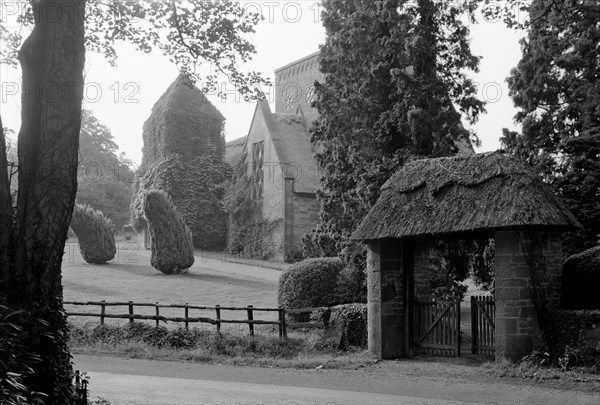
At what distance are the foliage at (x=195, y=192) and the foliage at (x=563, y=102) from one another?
2537 cm

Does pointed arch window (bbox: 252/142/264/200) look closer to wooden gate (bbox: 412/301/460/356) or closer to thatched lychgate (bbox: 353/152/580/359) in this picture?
thatched lychgate (bbox: 353/152/580/359)

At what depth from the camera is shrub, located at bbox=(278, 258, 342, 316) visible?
21938mm

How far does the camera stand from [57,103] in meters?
9.44

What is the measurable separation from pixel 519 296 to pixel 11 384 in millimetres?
10391

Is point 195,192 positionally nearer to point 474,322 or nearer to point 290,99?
point 290,99

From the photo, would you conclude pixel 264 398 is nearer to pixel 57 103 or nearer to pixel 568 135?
pixel 57 103

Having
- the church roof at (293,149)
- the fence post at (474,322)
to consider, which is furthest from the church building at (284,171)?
the fence post at (474,322)

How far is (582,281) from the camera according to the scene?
15.0 meters

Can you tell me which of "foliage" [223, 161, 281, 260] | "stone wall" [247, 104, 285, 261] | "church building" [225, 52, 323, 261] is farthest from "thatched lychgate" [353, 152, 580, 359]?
"foliage" [223, 161, 281, 260]

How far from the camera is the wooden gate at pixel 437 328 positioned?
1631 centimetres

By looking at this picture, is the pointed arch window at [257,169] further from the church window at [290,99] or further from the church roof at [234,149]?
the church window at [290,99]

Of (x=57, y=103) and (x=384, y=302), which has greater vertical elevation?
(x=57, y=103)

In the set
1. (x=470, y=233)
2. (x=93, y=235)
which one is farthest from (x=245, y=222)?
(x=470, y=233)

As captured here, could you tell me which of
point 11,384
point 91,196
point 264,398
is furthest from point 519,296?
point 91,196
